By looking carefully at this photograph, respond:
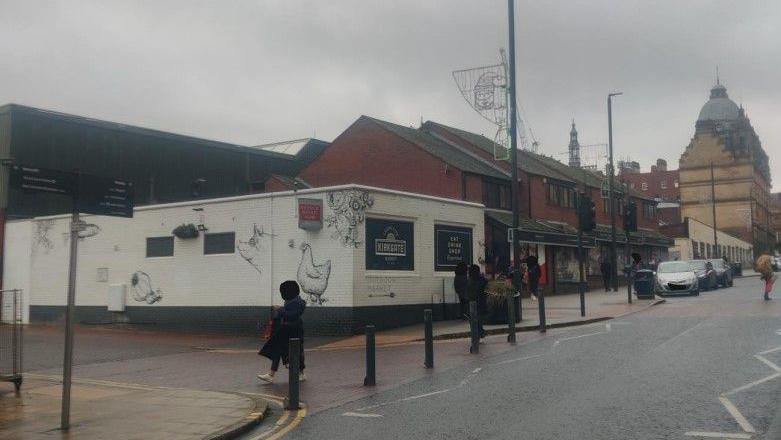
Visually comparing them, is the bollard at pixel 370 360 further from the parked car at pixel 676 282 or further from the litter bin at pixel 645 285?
the parked car at pixel 676 282

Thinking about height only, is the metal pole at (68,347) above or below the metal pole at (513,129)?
below

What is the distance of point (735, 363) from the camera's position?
11.7 m

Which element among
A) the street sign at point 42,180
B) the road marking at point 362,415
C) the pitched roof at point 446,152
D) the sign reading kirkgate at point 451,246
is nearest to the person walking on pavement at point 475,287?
the sign reading kirkgate at point 451,246

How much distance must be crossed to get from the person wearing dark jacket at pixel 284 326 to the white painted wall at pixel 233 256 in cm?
742

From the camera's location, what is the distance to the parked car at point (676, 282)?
105 ft

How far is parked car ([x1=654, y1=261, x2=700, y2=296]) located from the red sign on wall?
18.4 m

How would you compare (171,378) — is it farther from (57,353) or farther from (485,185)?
(485,185)

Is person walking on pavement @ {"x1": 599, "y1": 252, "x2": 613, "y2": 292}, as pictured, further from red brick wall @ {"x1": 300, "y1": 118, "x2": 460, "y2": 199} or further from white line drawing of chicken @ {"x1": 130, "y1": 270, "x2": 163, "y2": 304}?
white line drawing of chicken @ {"x1": 130, "y1": 270, "x2": 163, "y2": 304}

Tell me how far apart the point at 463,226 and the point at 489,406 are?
15665 millimetres

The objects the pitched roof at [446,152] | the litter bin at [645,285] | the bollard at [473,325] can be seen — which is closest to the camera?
the bollard at [473,325]

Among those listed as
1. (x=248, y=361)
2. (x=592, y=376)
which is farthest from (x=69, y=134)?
(x=592, y=376)

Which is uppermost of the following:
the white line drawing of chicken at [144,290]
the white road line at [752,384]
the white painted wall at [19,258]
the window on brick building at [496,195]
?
the window on brick building at [496,195]

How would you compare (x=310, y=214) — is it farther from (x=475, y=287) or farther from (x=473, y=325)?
(x=473, y=325)

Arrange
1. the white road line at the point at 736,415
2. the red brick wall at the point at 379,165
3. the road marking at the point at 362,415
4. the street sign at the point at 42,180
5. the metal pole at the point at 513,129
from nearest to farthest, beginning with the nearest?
the white road line at the point at 736,415 < the street sign at the point at 42,180 < the road marking at the point at 362,415 < the metal pole at the point at 513,129 < the red brick wall at the point at 379,165
